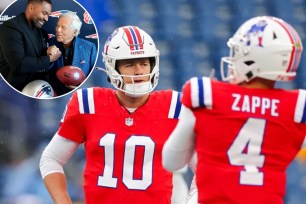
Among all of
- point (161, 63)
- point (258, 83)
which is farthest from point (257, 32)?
point (161, 63)

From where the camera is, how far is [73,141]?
2.39 m

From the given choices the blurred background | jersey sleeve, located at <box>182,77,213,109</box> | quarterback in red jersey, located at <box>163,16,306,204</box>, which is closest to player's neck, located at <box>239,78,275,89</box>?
quarterback in red jersey, located at <box>163,16,306,204</box>

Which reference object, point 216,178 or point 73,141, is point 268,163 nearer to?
point 216,178

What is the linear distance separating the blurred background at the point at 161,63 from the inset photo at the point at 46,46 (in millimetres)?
36

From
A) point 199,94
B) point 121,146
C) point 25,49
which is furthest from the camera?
point 25,49

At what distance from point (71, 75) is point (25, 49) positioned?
0.23 m

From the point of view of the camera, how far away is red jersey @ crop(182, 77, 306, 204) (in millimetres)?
1874

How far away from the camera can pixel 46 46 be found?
3.48 m

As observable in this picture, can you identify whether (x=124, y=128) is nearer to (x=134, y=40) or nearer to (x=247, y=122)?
(x=134, y=40)

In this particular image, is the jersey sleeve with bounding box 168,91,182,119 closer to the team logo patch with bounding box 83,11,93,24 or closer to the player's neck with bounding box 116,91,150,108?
the player's neck with bounding box 116,91,150,108

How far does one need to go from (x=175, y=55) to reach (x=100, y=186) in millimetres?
1364

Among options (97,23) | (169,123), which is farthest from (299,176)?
(169,123)

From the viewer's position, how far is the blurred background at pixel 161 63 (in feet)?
11.3

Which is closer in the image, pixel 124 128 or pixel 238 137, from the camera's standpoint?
pixel 238 137
